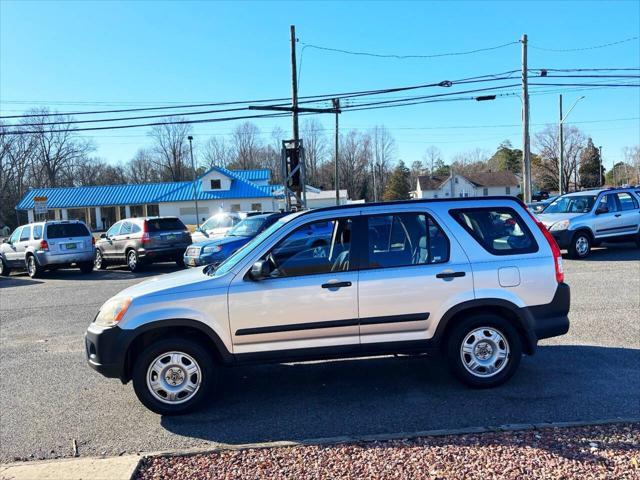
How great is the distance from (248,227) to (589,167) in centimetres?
9140

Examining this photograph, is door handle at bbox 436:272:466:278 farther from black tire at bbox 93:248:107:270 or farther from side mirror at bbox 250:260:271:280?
black tire at bbox 93:248:107:270

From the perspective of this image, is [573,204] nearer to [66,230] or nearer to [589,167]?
[66,230]

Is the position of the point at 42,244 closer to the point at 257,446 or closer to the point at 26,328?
the point at 26,328

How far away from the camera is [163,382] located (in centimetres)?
445

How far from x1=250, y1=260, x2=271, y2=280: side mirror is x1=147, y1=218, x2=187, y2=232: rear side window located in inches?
498

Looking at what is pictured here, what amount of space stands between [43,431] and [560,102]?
1589 inches

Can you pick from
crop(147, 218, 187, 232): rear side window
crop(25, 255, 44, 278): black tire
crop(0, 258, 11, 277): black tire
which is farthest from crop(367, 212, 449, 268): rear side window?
crop(0, 258, 11, 277): black tire

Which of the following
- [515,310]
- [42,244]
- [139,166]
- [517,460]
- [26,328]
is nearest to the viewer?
[517,460]

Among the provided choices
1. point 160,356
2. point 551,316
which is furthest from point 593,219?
point 160,356

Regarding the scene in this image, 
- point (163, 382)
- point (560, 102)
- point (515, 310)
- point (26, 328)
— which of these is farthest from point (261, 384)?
point (560, 102)

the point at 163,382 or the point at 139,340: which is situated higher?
the point at 139,340

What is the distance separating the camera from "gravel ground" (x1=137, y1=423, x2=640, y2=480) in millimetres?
3264

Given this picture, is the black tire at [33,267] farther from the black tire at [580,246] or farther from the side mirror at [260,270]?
the black tire at [580,246]

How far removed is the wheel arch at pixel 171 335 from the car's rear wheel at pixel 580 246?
39.9 feet
